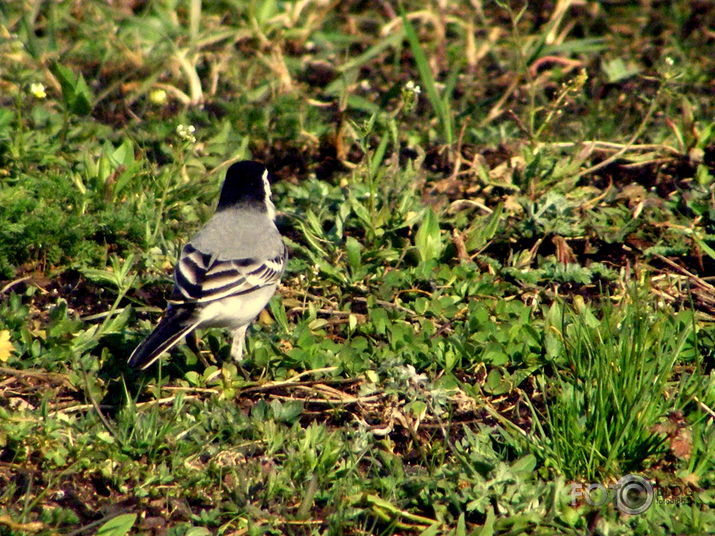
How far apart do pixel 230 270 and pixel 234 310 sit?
0.91ft

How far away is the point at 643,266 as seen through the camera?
6.11m

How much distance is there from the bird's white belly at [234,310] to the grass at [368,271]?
0.77ft

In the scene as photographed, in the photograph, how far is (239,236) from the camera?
5.78 meters

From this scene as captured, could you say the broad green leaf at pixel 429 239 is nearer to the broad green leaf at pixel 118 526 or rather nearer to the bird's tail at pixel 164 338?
the bird's tail at pixel 164 338

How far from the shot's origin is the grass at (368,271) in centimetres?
423

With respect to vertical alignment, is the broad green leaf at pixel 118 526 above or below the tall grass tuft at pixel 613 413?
above

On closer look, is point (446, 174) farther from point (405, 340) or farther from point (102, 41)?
point (102, 41)

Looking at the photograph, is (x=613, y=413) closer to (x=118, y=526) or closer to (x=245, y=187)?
(x=118, y=526)

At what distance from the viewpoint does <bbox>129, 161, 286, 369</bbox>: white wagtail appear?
489 cm

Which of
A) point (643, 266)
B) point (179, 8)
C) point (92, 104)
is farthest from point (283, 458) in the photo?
point (179, 8)

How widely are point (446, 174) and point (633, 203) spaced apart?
4.70ft

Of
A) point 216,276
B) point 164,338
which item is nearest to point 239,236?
point 216,276

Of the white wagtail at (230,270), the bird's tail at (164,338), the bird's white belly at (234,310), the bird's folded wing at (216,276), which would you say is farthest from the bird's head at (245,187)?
the bird's tail at (164,338)

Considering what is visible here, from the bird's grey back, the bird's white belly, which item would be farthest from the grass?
the bird's grey back
